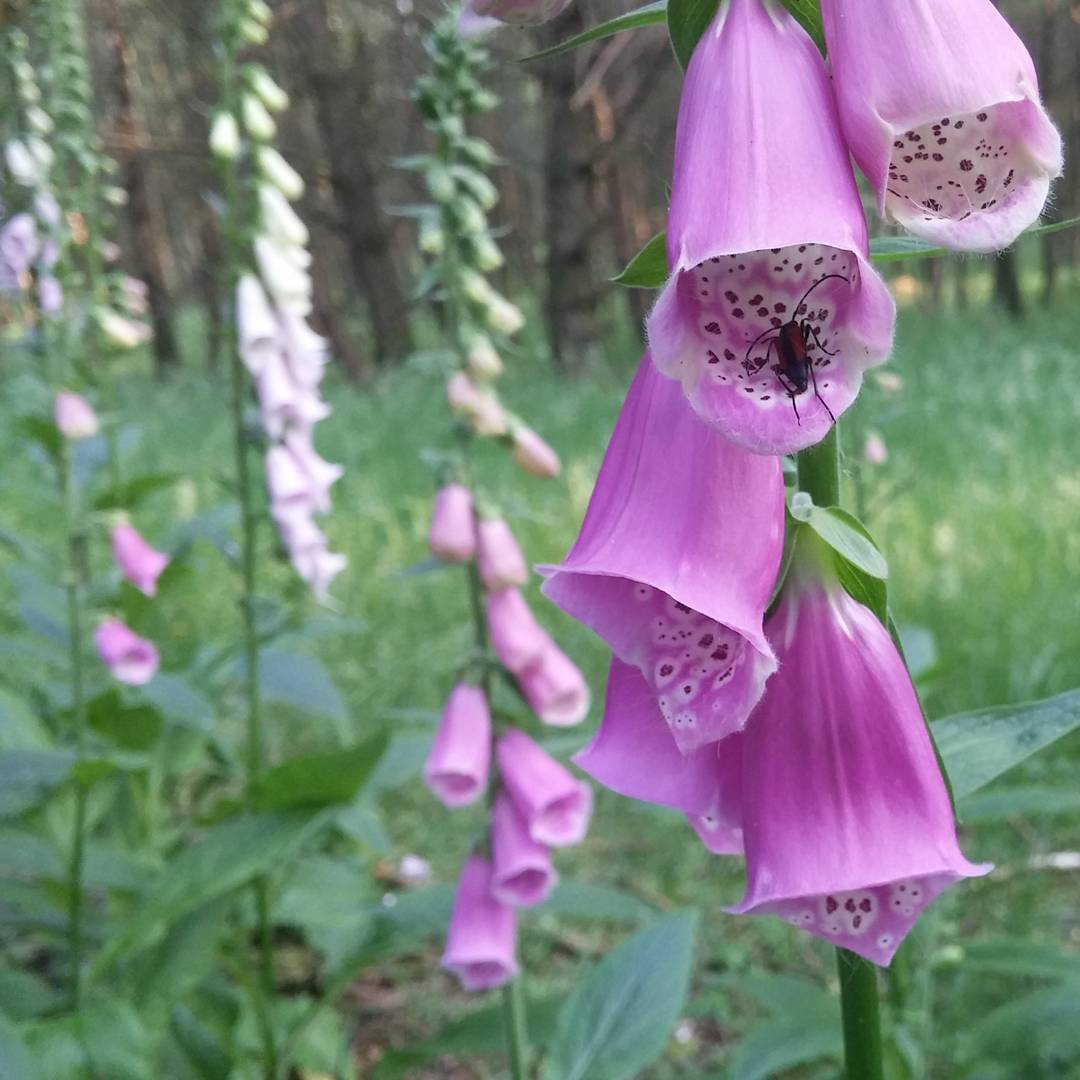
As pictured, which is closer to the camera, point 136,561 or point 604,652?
point 136,561

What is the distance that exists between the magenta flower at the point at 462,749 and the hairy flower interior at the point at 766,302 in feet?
3.56

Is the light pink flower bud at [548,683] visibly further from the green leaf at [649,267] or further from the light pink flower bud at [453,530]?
the green leaf at [649,267]

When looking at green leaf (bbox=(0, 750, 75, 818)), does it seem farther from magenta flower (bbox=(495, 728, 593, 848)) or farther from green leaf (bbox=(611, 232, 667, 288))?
green leaf (bbox=(611, 232, 667, 288))

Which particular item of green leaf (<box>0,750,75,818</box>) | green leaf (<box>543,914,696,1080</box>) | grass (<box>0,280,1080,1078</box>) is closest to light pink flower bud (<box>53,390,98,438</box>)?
grass (<box>0,280,1080,1078</box>)

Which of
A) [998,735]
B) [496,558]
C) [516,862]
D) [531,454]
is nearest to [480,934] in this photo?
[516,862]

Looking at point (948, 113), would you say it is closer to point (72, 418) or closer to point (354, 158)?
point (72, 418)

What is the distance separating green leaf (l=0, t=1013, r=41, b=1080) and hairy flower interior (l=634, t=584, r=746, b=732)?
95 centimetres

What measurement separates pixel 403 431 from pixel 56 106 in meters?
5.46

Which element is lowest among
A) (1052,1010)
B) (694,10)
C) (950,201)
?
(1052,1010)

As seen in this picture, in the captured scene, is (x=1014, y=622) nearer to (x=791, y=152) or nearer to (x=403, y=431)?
(x=791, y=152)

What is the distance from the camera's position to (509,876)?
164 centimetres

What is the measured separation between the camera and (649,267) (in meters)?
0.76

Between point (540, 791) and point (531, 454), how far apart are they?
541 millimetres

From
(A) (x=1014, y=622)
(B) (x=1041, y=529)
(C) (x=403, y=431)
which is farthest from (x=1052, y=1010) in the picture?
(C) (x=403, y=431)
